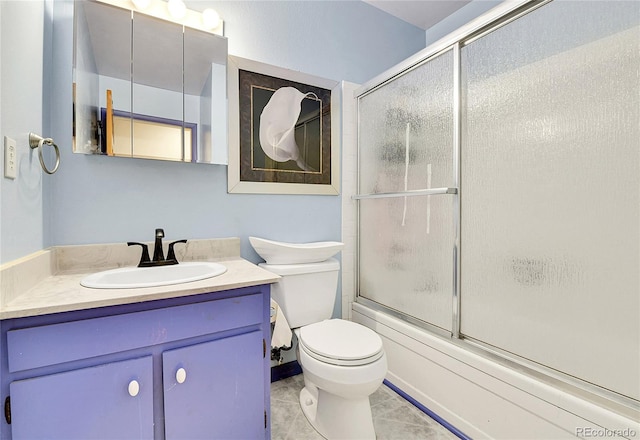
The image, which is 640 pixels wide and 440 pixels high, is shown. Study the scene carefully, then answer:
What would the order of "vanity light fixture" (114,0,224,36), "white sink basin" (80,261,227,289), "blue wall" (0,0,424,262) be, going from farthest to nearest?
"vanity light fixture" (114,0,224,36) → "white sink basin" (80,261,227,289) → "blue wall" (0,0,424,262)

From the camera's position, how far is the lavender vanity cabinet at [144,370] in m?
0.84

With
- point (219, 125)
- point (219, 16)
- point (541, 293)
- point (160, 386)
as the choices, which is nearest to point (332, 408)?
point (160, 386)

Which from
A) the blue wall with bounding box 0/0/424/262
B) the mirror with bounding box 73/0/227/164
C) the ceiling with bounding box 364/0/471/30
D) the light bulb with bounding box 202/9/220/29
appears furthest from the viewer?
the ceiling with bounding box 364/0/471/30

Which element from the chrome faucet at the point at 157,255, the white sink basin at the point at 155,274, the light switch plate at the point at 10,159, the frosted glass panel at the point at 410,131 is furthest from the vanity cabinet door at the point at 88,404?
the frosted glass panel at the point at 410,131

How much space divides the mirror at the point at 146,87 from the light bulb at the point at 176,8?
0.08m

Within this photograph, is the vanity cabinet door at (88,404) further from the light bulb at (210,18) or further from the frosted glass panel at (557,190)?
the light bulb at (210,18)

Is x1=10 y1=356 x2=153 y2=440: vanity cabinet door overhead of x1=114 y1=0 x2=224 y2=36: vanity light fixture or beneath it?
beneath

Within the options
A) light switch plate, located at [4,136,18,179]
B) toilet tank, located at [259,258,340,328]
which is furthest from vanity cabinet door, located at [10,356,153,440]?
toilet tank, located at [259,258,340,328]

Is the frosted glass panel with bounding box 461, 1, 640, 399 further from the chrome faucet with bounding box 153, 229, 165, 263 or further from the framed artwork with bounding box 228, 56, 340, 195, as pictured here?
the chrome faucet with bounding box 153, 229, 165, 263

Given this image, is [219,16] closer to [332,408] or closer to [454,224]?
[454,224]

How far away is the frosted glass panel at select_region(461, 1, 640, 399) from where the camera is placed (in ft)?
3.18

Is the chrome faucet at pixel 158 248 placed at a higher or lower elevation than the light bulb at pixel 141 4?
lower

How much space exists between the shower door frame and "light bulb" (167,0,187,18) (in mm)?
1138

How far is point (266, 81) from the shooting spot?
5.75 feet
